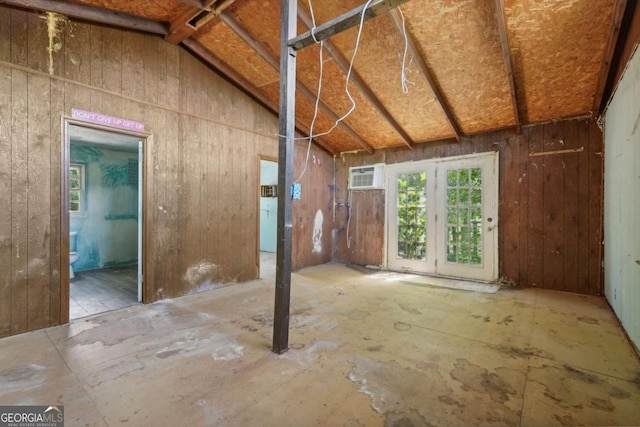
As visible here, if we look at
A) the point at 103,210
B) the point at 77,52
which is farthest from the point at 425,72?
the point at 103,210

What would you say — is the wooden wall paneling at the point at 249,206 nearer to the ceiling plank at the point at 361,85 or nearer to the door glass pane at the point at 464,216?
the ceiling plank at the point at 361,85

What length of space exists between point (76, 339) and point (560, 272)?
5277 mm

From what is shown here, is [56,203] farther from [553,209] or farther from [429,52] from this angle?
[553,209]

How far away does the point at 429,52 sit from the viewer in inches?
117

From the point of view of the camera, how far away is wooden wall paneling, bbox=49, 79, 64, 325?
8.54ft

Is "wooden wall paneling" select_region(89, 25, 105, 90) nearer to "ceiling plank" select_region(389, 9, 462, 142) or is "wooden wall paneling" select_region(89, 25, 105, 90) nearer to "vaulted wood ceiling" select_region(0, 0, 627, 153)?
"vaulted wood ceiling" select_region(0, 0, 627, 153)

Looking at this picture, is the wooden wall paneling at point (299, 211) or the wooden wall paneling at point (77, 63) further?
the wooden wall paneling at point (299, 211)

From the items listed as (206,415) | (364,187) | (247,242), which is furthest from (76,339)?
(364,187)

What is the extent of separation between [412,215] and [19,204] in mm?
4805

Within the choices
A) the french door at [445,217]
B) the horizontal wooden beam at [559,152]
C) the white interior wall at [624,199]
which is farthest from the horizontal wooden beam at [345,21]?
the horizontal wooden beam at [559,152]

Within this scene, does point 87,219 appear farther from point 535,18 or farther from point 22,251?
point 535,18

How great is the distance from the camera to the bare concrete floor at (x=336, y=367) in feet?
5.02

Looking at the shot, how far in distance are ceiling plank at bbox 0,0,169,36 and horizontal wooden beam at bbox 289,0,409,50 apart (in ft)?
6.48

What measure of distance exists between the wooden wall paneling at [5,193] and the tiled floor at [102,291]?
1.68 feet
